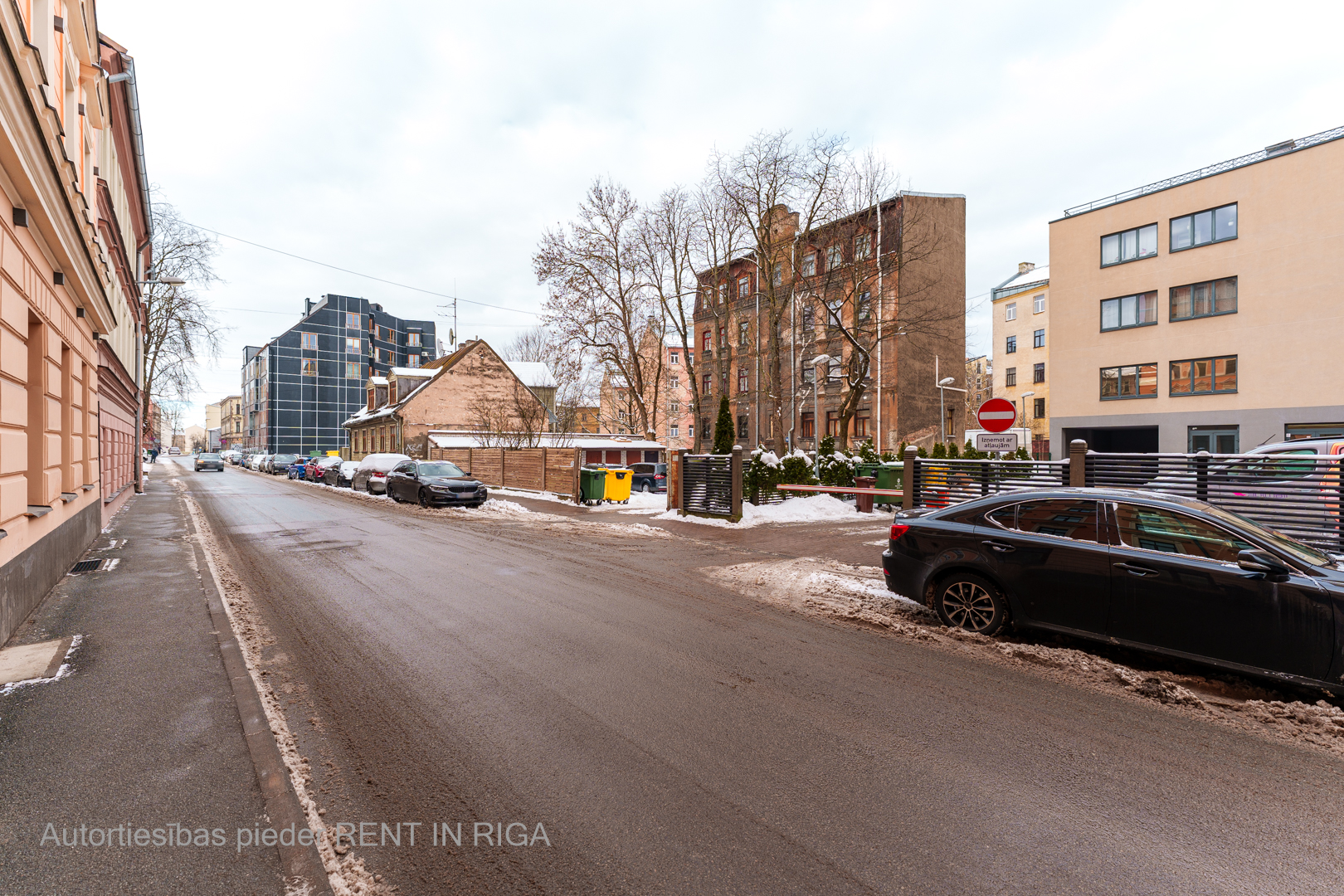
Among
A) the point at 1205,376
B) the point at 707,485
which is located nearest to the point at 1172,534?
the point at 707,485

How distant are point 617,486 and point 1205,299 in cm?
2526

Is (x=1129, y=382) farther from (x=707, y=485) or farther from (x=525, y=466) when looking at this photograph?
(x=525, y=466)

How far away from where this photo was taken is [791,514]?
1808 centimetres

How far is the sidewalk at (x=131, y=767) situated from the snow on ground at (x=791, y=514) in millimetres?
12141

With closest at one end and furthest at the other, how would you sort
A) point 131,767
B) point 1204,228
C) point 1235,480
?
point 131,767
point 1235,480
point 1204,228

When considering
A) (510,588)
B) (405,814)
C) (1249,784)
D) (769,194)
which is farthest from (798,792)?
(769,194)

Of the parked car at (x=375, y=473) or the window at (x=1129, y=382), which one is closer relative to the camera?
the parked car at (x=375, y=473)

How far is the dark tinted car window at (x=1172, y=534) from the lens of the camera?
4.85m

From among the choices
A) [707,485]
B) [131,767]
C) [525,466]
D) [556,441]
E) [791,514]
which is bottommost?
[791,514]

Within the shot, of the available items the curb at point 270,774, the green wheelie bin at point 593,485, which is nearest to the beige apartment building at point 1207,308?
the green wheelie bin at point 593,485

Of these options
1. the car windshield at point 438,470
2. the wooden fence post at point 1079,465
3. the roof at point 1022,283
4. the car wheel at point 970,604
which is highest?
the roof at point 1022,283

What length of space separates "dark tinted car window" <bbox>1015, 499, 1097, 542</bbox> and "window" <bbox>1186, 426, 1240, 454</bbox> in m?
25.9

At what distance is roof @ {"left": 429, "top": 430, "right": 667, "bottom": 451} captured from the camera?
39.9 meters

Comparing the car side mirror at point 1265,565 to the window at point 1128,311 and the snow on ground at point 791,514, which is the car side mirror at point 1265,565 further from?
the window at point 1128,311
